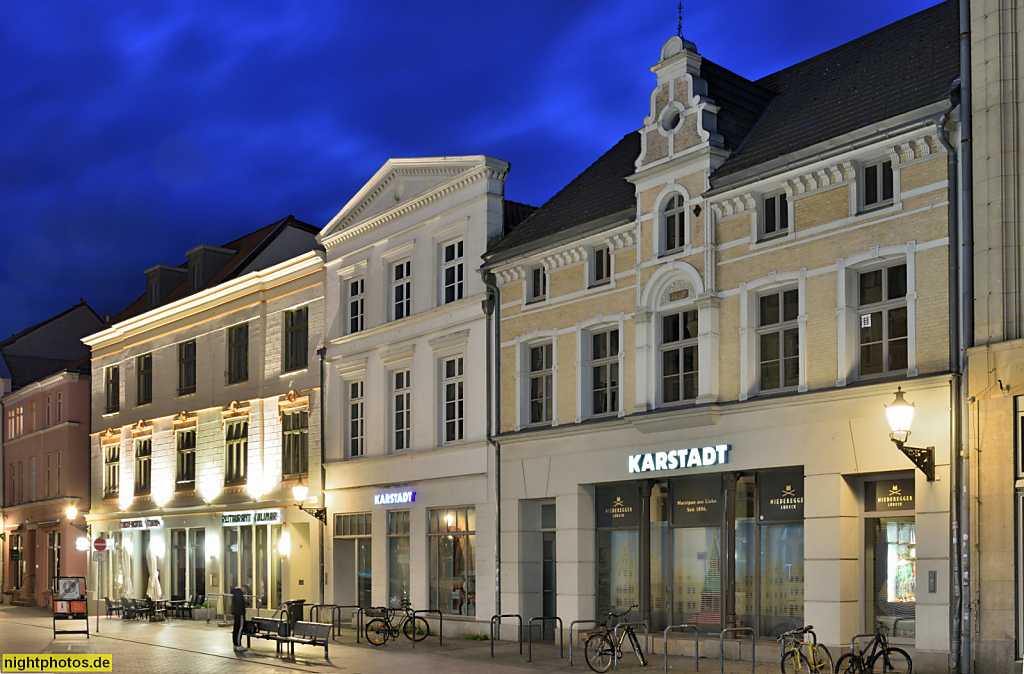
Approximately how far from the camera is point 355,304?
35.1 meters

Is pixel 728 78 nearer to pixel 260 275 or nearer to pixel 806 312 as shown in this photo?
pixel 806 312

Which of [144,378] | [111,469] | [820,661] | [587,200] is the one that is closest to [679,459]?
[820,661]

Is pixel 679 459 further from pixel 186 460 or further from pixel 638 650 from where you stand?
pixel 186 460

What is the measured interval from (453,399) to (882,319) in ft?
44.5

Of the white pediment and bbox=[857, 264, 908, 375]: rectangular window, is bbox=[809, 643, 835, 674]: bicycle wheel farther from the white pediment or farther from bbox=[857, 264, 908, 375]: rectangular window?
the white pediment

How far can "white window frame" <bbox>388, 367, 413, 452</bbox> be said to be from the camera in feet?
106

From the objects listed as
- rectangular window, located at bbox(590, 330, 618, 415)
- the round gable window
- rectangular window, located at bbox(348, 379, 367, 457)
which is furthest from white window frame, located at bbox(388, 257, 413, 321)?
the round gable window

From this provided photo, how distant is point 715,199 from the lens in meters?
22.8

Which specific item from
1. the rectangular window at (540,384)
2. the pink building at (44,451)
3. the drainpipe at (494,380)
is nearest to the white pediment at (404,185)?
the drainpipe at (494,380)

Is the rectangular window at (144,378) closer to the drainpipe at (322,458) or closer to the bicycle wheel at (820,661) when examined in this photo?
the drainpipe at (322,458)

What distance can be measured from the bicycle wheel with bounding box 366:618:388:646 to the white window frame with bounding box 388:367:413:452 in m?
5.27

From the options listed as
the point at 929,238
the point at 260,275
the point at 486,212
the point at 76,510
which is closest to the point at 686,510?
the point at 929,238

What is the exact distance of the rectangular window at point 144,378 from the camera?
45.9 m

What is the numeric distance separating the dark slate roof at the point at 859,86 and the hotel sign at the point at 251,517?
2005 centimetres
